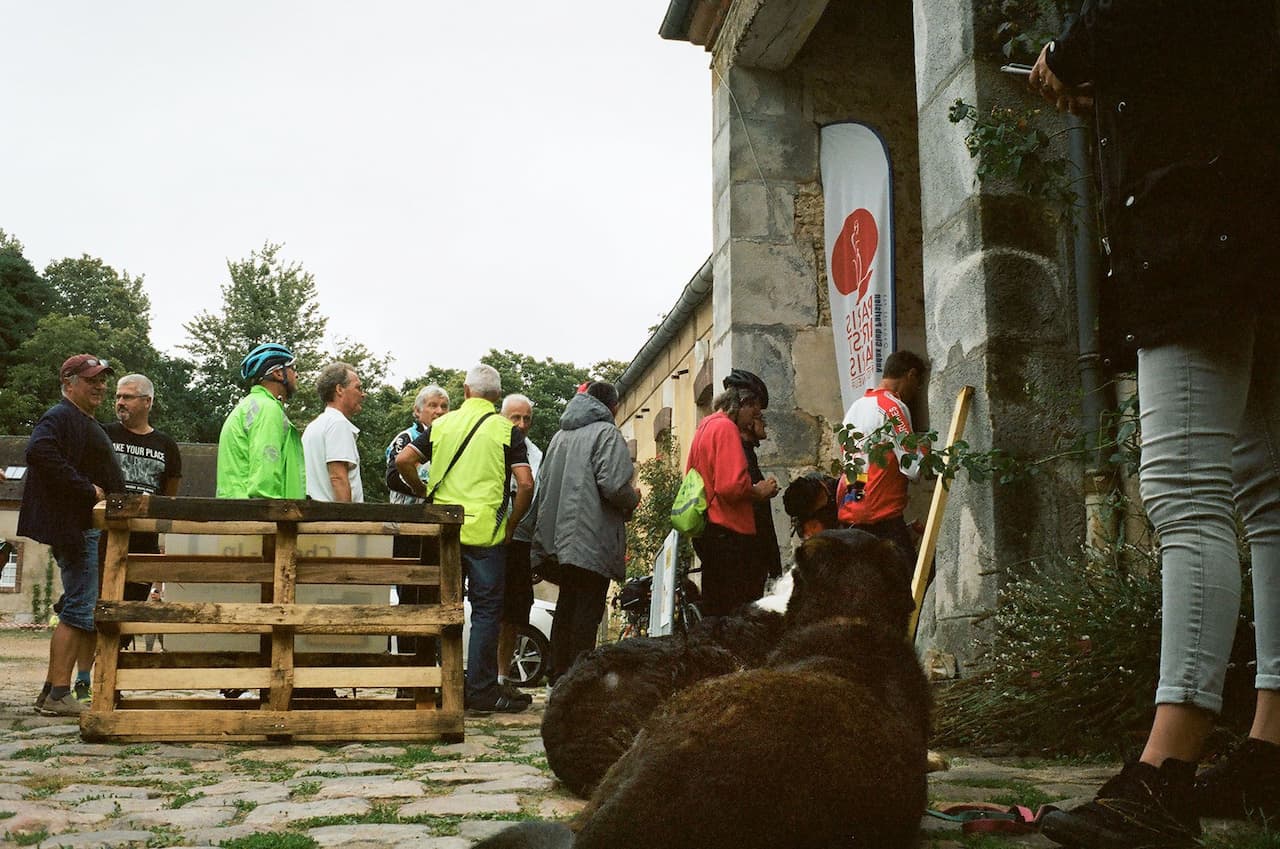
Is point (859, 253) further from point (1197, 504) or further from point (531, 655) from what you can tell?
point (1197, 504)

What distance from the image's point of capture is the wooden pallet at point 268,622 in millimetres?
5172

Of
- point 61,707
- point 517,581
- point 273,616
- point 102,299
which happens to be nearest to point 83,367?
point 61,707

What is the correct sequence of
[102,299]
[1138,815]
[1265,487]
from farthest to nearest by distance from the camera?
[102,299], [1265,487], [1138,815]

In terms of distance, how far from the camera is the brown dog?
1.99 m

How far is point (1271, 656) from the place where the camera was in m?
2.57

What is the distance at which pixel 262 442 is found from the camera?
20.8 ft

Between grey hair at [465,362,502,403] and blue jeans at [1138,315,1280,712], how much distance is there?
4875 mm

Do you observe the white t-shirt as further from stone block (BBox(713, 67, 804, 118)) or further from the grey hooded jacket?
stone block (BBox(713, 67, 804, 118))

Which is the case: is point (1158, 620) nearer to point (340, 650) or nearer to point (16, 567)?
point (340, 650)

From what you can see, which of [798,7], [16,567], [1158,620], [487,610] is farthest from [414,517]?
[16,567]

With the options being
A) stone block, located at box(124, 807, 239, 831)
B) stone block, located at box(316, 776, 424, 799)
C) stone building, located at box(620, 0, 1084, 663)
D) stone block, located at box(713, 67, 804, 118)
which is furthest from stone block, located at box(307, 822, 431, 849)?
stone block, located at box(713, 67, 804, 118)

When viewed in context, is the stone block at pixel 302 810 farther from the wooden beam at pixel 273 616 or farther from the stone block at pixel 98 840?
the wooden beam at pixel 273 616

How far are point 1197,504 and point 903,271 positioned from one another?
7018 millimetres

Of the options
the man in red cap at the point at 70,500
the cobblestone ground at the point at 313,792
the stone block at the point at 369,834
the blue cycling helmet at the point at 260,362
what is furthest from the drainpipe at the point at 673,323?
the stone block at the point at 369,834
